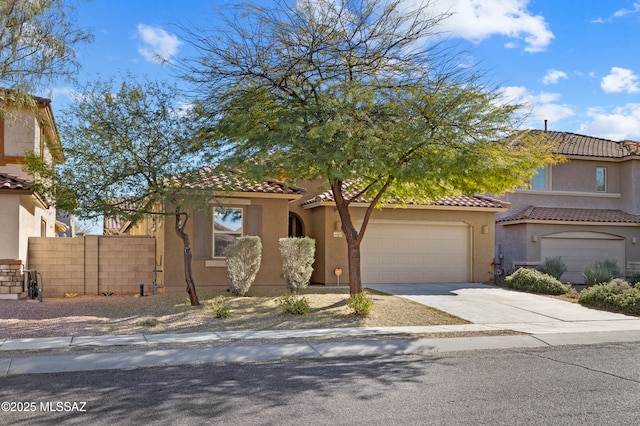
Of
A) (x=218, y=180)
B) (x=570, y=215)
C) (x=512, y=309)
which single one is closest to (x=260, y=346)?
(x=218, y=180)

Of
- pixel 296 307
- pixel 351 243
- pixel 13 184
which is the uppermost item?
pixel 13 184

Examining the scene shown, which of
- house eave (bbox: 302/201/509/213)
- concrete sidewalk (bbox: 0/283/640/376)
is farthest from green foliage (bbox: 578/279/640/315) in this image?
house eave (bbox: 302/201/509/213)

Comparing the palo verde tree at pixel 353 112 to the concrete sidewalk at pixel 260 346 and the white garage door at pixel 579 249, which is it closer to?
the concrete sidewalk at pixel 260 346

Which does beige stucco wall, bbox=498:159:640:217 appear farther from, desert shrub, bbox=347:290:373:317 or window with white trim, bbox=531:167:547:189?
desert shrub, bbox=347:290:373:317

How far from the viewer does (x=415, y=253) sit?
21344mm

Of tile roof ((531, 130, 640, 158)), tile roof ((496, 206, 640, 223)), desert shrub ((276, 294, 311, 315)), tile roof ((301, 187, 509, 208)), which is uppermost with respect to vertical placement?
tile roof ((531, 130, 640, 158))

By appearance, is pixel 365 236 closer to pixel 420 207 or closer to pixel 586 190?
pixel 420 207

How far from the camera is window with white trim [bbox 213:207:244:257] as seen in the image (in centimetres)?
1834

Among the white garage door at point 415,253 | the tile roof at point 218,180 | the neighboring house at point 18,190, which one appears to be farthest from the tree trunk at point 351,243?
the neighboring house at point 18,190

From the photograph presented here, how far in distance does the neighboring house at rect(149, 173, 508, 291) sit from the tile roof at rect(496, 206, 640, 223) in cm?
225

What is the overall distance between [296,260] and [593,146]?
1710cm

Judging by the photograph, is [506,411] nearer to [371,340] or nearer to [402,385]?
[402,385]

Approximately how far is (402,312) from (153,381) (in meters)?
7.81

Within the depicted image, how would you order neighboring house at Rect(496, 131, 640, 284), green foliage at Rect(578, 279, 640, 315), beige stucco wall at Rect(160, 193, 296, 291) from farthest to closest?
neighboring house at Rect(496, 131, 640, 284)
beige stucco wall at Rect(160, 193, 296, 291)
green foliage at Rect(578, 279, 640, 315)
